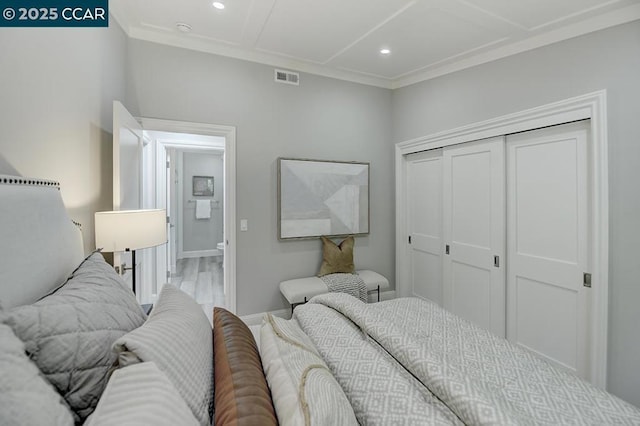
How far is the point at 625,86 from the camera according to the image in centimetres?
192

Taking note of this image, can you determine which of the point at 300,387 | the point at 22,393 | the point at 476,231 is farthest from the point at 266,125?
the point at 22,393

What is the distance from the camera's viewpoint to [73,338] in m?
0.74

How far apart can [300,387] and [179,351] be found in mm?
357

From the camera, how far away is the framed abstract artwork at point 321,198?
318cm

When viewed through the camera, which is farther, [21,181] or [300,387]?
[21,181]

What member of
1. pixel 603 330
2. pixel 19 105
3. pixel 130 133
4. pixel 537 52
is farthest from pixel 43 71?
pixel 603 330

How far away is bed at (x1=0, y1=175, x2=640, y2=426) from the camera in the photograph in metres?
0.63

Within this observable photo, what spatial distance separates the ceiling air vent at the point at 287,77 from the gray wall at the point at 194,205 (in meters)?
4.29

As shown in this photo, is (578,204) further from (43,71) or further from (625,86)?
(43,71)

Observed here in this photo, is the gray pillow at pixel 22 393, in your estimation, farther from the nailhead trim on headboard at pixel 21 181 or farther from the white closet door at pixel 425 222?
the white closet door at pixel 425 222

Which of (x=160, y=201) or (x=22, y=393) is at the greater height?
(x=160, y=201)

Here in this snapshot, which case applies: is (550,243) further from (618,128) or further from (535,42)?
(535,42)

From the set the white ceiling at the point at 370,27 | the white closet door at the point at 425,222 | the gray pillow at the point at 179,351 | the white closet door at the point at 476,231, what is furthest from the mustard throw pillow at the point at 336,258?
the gray pillow at the point at 179,351

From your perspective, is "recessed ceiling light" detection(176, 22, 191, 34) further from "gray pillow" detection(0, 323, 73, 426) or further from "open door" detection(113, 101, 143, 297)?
"gray pillow" detection(0, 323, 73, 426)
